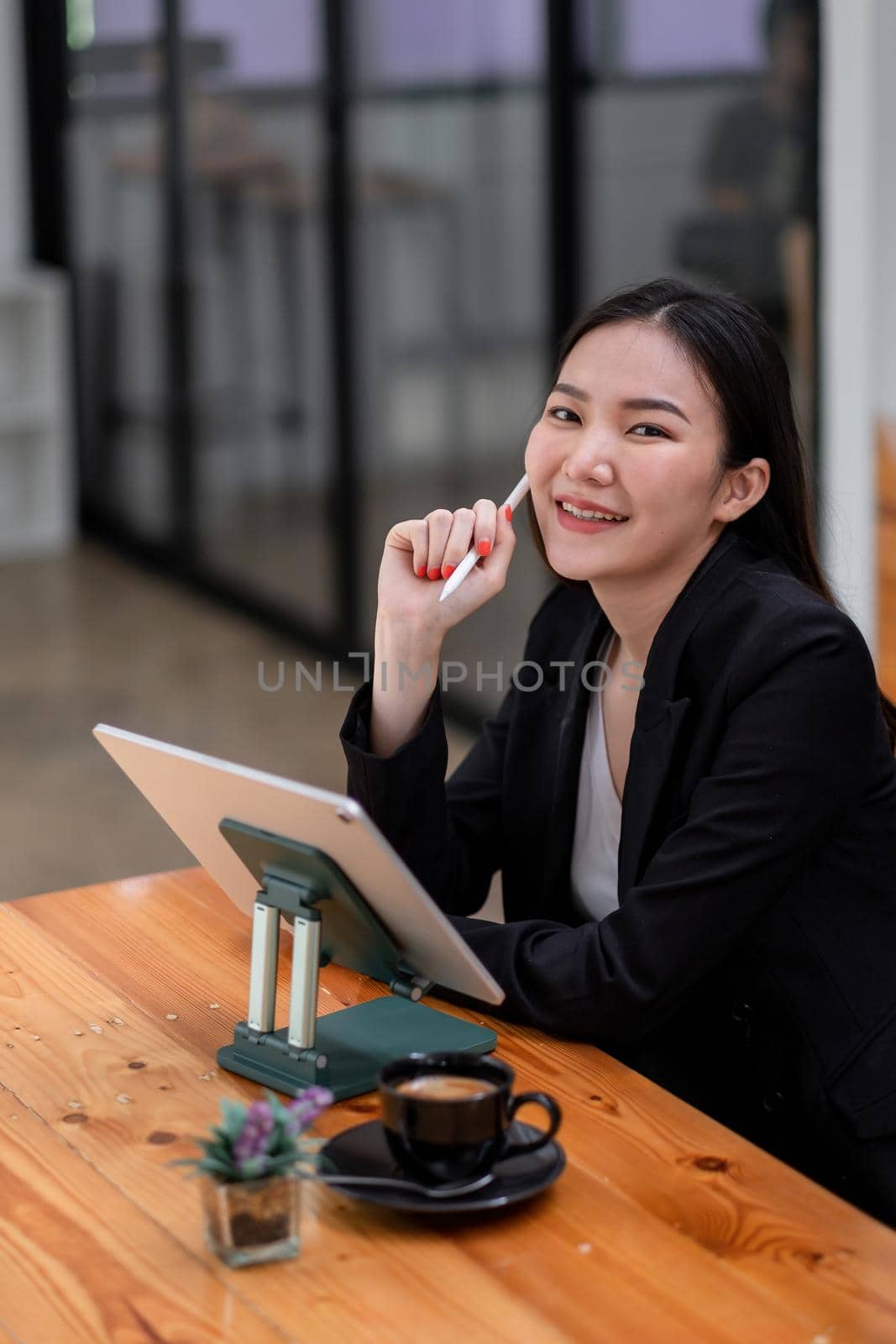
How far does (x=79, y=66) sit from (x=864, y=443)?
3492 millimetres

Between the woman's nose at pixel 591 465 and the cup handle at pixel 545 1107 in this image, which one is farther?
the woman's nose at pixel 591 465

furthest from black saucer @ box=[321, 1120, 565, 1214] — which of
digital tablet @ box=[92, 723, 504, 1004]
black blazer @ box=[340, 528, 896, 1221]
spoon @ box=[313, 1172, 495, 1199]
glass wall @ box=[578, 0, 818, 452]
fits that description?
glass wall @ box=[578, 0, 818, 452]

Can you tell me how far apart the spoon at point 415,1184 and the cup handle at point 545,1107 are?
2 cm

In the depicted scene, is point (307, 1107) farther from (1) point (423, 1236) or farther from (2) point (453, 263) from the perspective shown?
(2) point (453, 263)

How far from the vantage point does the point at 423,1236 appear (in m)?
1.12

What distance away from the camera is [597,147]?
11.3ft

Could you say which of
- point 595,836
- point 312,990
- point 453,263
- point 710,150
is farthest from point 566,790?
point 453,263

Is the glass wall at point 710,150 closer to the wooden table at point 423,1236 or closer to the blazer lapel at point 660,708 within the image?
the blazer lapel at point 660,708

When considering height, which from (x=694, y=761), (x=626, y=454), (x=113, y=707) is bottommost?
(x=113, y=707)

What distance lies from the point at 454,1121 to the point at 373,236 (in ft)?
11.1

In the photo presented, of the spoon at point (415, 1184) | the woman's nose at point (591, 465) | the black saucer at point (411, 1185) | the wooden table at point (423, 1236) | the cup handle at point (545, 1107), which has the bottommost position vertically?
the wooden table at point (423, 1236)

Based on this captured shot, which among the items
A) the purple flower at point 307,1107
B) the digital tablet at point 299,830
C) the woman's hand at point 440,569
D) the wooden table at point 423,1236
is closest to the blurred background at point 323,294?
the woman's hand at point 440,569

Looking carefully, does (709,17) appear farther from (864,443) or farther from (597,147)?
(864,443)

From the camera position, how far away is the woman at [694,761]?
1457 millimetres
